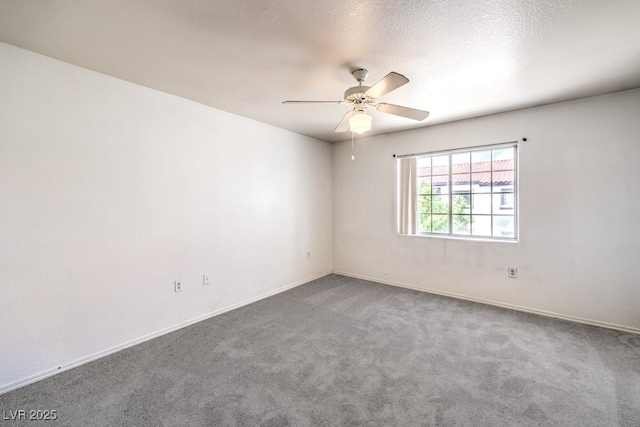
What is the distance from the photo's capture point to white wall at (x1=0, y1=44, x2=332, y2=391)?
6.62ft

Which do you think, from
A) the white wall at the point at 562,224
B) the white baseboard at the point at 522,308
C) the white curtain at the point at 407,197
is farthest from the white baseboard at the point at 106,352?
the white wall at the point at 562,224

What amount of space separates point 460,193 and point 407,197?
0.73m

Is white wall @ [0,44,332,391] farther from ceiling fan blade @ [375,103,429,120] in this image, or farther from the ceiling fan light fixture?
ceiling fan blade @ [375,103,429,120]

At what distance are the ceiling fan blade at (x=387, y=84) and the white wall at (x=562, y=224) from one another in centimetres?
226

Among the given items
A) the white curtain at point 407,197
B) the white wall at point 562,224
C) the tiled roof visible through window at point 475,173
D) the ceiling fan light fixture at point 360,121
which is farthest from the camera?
the white curtain at point 407,197

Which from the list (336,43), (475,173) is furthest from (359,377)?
(475,173)

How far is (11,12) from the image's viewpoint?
5.38 ft

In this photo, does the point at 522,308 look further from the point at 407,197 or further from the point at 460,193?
the point at 407,197

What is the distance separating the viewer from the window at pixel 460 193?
3.55m

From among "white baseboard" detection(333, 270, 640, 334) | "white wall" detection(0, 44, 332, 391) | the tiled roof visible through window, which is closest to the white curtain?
the tiled roof visible through window

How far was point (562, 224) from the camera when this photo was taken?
310cm

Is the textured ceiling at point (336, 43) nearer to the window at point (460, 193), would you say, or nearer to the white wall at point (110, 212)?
the white wall at point (110, 212)

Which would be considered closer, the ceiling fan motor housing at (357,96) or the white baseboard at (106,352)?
the white baseboard at (106,352)

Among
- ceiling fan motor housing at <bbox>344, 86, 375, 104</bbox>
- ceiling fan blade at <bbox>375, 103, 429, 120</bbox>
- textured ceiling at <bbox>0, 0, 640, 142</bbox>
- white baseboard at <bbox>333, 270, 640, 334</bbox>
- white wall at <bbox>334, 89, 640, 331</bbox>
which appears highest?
textured ceiling at <bbox>0, 0, 640, 142</bbox>
